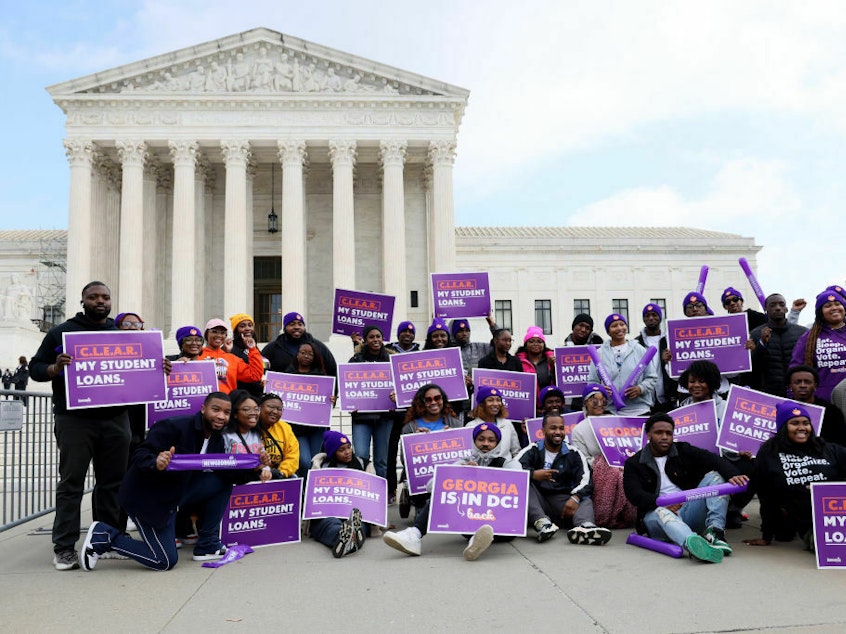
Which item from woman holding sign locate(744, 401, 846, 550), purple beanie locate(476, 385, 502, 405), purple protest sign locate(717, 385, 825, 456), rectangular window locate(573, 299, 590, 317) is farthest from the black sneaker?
rectangular window locate(573, 299, 590, 317)

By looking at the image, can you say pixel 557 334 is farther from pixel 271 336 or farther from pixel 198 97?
pixel 198 97

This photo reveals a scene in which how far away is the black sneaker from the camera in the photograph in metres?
6.88

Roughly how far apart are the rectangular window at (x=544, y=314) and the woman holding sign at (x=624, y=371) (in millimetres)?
39402

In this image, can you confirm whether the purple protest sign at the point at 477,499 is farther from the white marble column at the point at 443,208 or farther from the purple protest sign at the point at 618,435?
the white marble column at the point at 443,208

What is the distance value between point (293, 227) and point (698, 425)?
2889 centimetres

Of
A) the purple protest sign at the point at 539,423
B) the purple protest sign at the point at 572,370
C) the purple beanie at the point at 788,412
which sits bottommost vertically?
the purple protest sign at the point at 539,423

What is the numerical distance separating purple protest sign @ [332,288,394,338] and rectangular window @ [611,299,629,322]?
39.4 meters

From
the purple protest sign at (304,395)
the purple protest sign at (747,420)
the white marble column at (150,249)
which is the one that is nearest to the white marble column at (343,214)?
the white marble column at (150,249)

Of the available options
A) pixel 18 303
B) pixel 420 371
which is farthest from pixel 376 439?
pixel 18 303

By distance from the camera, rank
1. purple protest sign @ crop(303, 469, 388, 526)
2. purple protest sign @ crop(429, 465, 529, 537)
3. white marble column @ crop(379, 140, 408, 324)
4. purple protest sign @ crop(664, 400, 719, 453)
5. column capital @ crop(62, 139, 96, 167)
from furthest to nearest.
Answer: white marble column @ crop(379, 140, 408, 324)
column capital @ crop(62, 139, 96, 167)
purple protest sign @ crop(664, 400, 719, 453)
purple protest sign @ crop(303, 469, 388, 526)
purple protest sign @ crop(429, 465, 529, 537)

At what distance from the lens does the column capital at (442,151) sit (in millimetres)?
35750

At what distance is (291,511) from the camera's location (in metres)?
7.73

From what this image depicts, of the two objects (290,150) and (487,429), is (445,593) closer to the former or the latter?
(487,429)

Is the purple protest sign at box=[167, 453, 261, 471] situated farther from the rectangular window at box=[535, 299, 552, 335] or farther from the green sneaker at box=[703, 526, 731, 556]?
the rectangular window at box=[535, 299, 552, 335]
